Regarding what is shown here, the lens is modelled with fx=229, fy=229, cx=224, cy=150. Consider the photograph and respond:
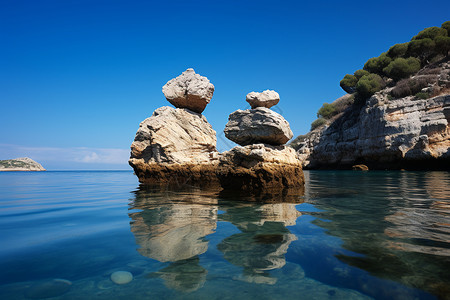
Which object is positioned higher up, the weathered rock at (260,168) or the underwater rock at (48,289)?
the weathered rock at (260,168)

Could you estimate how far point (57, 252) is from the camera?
9.92 ft

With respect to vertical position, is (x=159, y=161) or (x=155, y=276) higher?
(x=159, y=161)

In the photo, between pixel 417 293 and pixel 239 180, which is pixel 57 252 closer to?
pixel 417 293

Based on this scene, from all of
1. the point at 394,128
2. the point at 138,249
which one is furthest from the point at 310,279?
the point at 394,128

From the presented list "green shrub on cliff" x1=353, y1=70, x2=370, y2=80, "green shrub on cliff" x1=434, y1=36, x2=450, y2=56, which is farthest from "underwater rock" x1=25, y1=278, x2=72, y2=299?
"green shrub on cliff" x1=353, y1=70, x2=370, y2=80

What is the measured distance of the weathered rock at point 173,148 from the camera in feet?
39.0

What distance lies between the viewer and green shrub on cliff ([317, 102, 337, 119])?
49987mm

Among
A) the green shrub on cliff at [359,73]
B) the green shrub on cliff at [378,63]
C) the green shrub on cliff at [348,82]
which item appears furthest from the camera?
the green shrub on cliff at [348,82]

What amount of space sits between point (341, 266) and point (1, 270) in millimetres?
3664

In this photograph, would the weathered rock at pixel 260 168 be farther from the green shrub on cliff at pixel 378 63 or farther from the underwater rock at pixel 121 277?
the green shrub on cliff at pixel 378 63

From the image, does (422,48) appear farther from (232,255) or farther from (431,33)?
(232,255)

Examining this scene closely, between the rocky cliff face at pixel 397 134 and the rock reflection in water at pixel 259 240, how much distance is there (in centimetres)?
2640

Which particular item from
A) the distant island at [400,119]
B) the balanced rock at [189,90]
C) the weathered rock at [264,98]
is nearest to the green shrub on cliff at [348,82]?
the distant island at [400,119]

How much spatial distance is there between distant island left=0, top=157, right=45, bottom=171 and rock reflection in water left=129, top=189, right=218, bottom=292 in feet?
384
